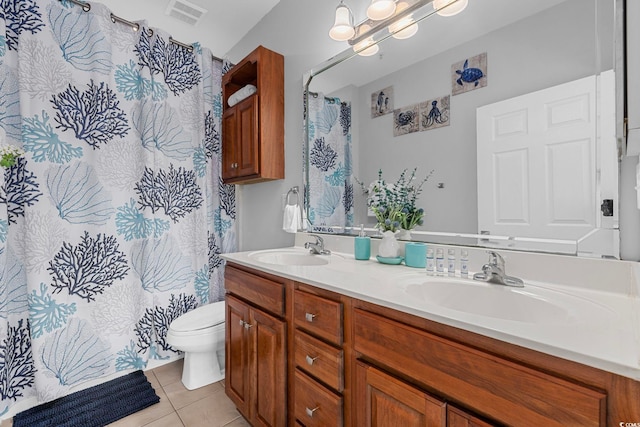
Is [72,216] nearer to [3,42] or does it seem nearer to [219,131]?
[3,42]

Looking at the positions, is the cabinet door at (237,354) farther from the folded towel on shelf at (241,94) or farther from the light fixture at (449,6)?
the light fixture at (449,6)

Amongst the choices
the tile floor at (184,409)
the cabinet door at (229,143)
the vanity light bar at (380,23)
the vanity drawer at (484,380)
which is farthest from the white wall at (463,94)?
the tile floor at (184,409)

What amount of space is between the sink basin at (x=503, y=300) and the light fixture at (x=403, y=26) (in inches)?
44.1

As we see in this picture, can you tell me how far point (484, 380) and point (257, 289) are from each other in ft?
3.08

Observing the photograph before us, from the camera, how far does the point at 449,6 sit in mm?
1188

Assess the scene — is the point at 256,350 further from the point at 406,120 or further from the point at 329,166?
the point at 406,120

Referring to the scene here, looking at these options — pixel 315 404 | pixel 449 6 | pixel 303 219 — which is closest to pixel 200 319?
pixel 303 219

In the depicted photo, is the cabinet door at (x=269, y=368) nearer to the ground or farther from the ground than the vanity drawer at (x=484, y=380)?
nearer to the ground

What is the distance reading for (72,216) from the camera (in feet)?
5.65

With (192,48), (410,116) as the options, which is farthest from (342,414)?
(192,48)

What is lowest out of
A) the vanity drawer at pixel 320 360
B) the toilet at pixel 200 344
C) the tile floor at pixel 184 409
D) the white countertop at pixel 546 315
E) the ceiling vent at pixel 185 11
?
the tile floor at pixel 184 409

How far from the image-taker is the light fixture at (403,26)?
131 cm

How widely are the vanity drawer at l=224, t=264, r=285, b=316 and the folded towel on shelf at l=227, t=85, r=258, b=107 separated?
124 centimetres

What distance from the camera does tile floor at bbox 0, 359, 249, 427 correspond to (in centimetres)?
150
